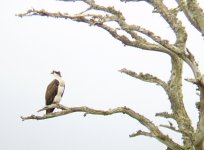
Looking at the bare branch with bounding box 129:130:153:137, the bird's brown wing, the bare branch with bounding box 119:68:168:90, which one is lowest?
the bare branch with bounding box 129:130:153:137

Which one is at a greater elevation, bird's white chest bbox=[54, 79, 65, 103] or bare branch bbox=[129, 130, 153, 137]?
bird's white chest bbox=[54, 79, 65, 103]

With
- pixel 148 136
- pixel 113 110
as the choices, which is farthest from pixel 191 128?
pixel 113 110

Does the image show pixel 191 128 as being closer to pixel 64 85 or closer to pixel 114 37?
pixel 114 37

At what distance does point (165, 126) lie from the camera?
12023 millimetres

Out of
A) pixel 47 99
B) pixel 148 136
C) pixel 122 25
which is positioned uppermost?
pixel 122 25

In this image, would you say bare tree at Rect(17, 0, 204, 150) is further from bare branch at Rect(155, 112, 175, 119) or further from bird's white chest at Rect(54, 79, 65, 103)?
bird's white chest at Rect(54, 79, 65, 103)

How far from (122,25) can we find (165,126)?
291cm

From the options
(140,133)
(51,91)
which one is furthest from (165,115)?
(51,91)

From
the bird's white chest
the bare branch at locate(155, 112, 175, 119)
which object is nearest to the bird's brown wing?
the bird's white chest

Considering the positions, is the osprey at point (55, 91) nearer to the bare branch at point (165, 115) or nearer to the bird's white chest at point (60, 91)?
the bird's white chest at point (60, 91)

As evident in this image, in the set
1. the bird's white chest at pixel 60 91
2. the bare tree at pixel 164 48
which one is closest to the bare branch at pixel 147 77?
the bare tree at pixel 164 48

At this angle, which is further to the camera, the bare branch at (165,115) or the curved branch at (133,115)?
the bare branch at (165,115)

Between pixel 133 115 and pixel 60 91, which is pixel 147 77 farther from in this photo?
pixel 60 91

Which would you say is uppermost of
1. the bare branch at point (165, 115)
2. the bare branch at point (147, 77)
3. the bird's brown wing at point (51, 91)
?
the bird's brown wing at point (51, 91)
